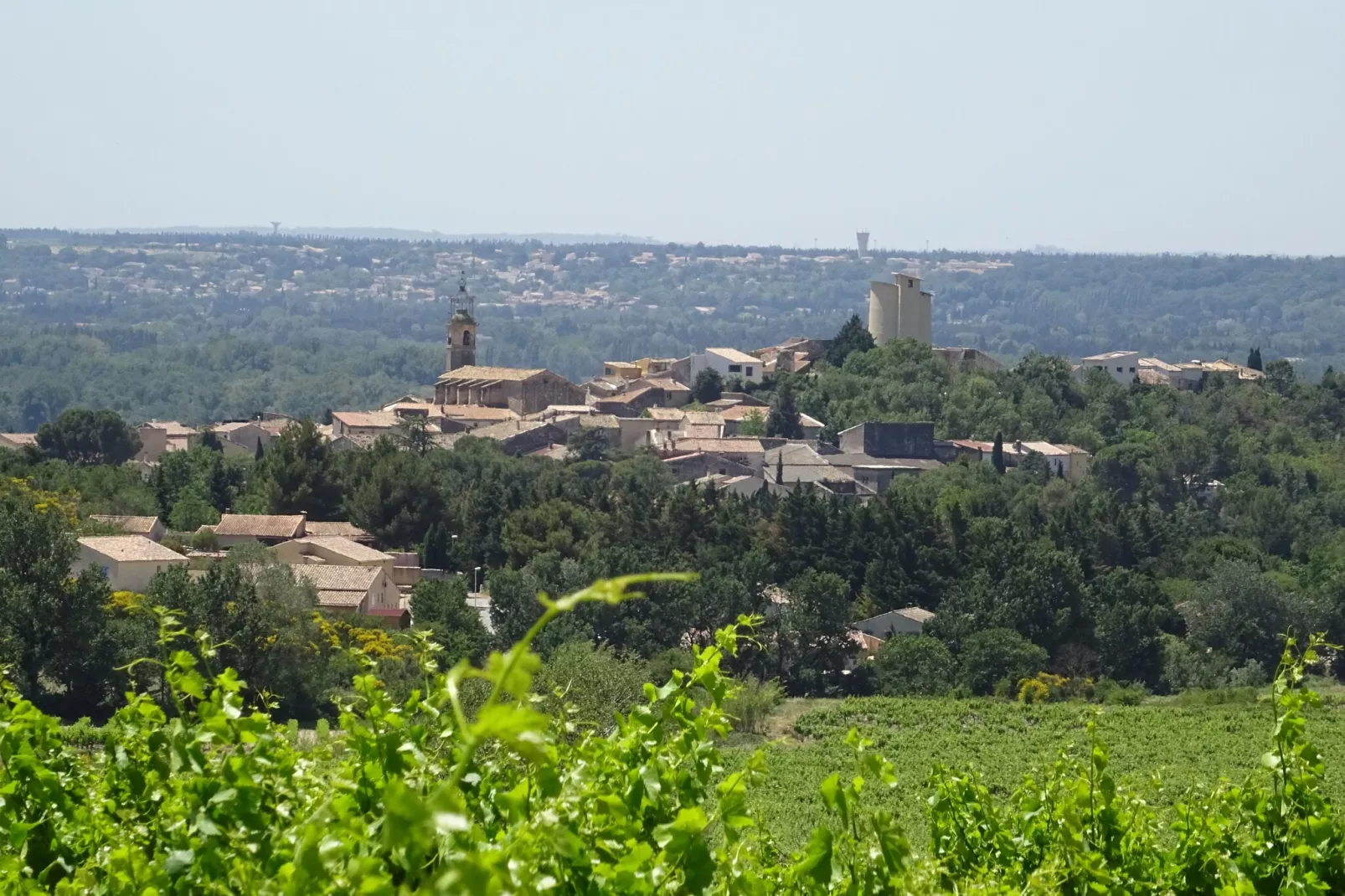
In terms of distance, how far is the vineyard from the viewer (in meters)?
2.94

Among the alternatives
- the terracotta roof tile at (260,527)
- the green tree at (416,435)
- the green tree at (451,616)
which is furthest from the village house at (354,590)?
the green tree at (416,435)

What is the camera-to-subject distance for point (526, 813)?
3.46m

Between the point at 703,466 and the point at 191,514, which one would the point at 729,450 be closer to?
the point at 703,466

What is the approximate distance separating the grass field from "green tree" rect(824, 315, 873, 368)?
32.9 m

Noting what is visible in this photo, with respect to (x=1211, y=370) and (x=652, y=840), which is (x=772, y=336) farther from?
(x=652, y=840)

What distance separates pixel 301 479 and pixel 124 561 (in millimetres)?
10152

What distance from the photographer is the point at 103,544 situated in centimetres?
3116

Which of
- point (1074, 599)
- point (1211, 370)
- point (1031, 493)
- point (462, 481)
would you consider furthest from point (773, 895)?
point (1211, 370)

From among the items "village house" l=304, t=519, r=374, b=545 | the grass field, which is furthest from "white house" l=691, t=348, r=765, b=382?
the grass field

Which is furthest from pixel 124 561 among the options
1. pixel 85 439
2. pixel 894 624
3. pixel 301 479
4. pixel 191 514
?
pixel 85 439

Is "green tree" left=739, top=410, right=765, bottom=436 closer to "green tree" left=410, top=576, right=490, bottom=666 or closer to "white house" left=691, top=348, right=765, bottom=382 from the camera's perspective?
"white house" left=691, top=348, right=765, bottom=382

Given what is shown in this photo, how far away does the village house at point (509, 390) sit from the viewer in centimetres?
6266

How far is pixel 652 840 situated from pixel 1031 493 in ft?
139

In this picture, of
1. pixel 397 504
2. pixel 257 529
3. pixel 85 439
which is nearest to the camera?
pixel 257 529
